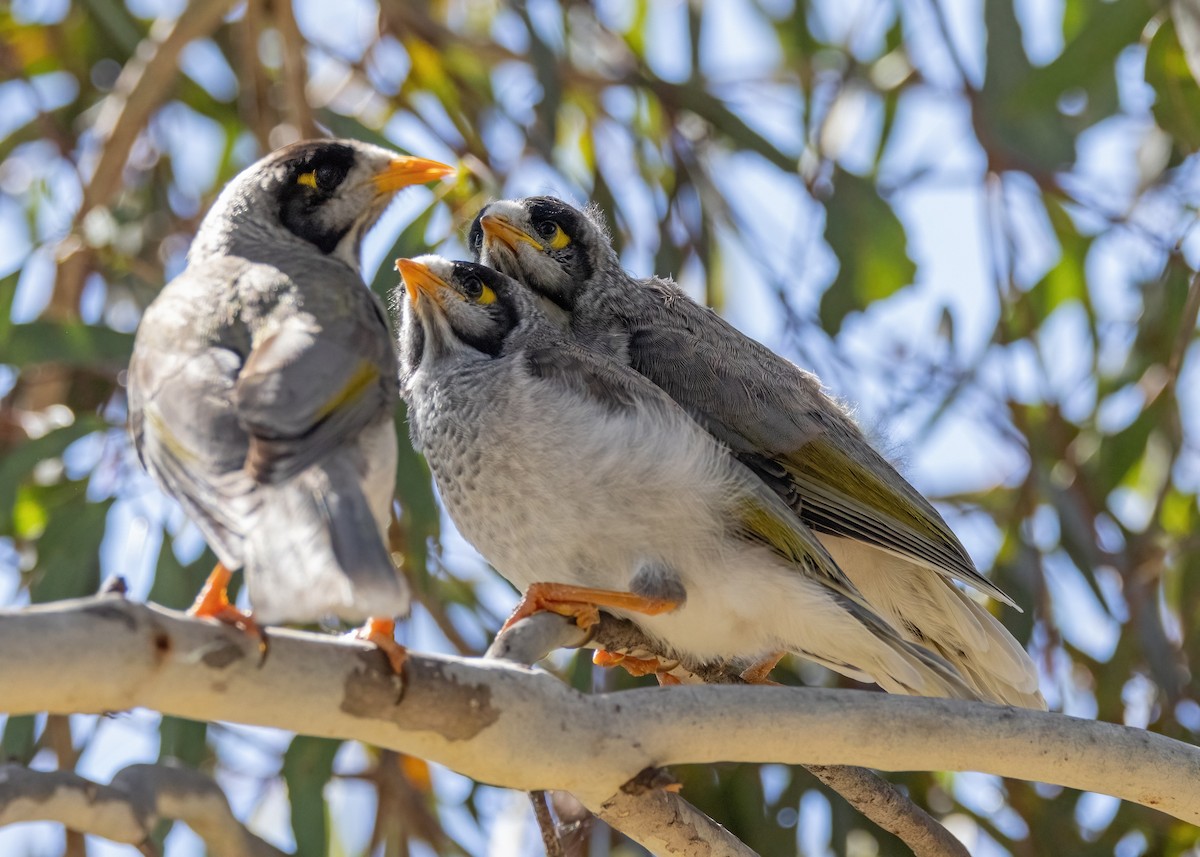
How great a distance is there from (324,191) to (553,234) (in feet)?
2.10

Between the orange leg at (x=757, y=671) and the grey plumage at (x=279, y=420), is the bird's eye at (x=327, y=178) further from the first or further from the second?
the orange leg at (x=757, y=671)

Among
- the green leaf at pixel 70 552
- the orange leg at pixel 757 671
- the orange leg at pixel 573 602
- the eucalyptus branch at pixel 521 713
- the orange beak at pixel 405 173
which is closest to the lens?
the eucalyptus branch at pixel 521 713

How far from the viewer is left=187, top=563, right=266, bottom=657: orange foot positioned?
178 cm

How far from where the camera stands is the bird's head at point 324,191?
9.90 feet

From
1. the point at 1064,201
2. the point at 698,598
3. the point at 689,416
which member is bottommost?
the point at 698,598

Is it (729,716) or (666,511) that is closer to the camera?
(729,716)

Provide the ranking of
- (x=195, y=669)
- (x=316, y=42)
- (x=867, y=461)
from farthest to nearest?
(x=316, y=42) < (x=867, y=461) < (x=195, y=669)

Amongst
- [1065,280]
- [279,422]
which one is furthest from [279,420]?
[1065,280]

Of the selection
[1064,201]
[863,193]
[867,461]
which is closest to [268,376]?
[867,461]

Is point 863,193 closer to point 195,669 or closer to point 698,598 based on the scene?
point 698,598

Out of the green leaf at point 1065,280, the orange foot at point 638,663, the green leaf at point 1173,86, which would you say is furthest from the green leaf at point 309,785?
the green leaf at point 1065,280

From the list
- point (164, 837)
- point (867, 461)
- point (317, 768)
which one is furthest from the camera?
point (317, 768)

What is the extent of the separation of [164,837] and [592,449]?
1475 mm

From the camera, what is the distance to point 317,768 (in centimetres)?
386
